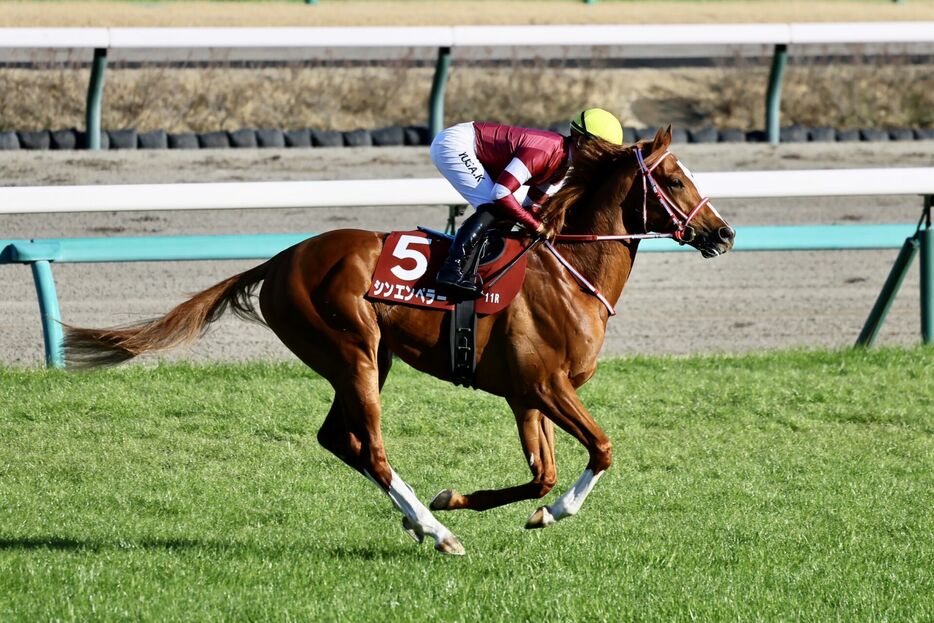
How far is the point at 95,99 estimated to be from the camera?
1146 centimetres

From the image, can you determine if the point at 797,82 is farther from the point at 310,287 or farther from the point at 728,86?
the point at 310,287

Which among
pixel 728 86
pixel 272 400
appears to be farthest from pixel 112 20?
pixel 272 400

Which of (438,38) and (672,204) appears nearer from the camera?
(672,204)

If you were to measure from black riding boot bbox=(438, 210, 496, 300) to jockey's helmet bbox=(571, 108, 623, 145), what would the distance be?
609 mm

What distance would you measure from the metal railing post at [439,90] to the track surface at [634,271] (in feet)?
1.16

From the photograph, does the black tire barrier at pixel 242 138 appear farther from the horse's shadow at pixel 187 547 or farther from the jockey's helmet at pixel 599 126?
the horse's shadow at pixel 187 547

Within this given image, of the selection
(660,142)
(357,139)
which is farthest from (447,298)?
(357,139)

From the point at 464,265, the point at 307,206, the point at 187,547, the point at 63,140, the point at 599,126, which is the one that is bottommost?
the point at 63,140

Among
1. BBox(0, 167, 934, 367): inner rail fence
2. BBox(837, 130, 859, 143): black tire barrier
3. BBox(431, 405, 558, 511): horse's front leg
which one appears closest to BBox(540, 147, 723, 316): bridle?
BBox(431, 405, 558, 511): horse's front leg

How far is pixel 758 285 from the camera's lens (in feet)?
34.7

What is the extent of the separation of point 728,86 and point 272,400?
345 inches

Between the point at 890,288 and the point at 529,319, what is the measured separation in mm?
3827

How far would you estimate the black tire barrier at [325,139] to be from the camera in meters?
12.8

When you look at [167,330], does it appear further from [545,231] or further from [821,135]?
[821,135]
